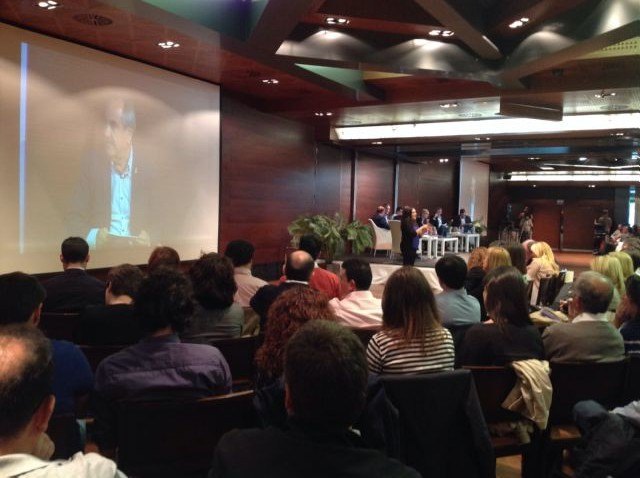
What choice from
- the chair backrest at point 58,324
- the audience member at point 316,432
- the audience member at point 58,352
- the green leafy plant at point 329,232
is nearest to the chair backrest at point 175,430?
the audience member at point 58,352

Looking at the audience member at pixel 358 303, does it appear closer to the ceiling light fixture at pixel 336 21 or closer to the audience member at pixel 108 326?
the audience member at pixel 108 326

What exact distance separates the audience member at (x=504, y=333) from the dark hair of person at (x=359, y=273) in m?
0.82

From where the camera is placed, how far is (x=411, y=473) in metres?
1.05

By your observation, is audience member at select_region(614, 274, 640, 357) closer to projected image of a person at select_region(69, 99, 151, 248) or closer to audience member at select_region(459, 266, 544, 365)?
audience member at select_region(459, 266, 544, 365)

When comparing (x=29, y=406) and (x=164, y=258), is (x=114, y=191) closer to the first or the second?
(x=164, y=258)

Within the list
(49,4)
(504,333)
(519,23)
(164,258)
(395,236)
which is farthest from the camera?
(395,236)

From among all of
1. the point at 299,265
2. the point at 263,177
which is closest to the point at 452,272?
the point at 299,265

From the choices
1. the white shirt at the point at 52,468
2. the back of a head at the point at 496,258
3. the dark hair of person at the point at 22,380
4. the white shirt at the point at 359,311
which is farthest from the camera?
the back of a head at the point at 496,258

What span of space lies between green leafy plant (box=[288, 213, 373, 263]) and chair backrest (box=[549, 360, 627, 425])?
6.81m

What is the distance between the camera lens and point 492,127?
9820 mm

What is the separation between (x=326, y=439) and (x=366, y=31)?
567 cm

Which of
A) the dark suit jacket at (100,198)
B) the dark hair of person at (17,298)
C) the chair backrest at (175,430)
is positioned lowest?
the chair backrest at (175,430)

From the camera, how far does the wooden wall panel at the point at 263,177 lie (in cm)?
847

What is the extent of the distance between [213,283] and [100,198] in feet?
13.5
